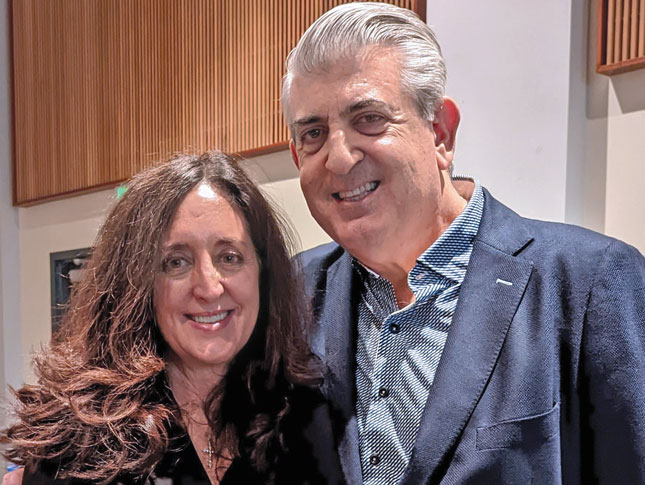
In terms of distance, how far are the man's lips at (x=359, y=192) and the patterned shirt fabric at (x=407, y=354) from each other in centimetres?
21

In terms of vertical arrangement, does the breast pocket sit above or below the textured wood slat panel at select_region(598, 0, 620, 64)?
below

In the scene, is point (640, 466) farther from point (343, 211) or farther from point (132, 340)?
point (132, 340)

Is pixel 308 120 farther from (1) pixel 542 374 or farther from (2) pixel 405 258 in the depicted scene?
(1) pixel 542 374

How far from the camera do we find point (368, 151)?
204 centimetres

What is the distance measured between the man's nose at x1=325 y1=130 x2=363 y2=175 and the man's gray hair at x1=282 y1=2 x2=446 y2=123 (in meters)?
0.17

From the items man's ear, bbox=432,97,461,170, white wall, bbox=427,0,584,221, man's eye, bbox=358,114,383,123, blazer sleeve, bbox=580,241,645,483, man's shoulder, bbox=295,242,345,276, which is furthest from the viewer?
white wall, bbox=427,0,584,221

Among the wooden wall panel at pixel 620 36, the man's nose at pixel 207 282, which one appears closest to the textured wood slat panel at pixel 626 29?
the wooden wall panel at pixel 620 36

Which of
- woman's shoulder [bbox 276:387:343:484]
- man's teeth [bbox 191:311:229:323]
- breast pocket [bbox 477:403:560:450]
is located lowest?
woman's shoulder [bbox 276:387:343:484]

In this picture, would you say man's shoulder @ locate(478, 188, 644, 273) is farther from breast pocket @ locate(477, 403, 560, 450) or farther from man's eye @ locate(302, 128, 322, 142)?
man's eye @ locate(302, 128, 322, 142)

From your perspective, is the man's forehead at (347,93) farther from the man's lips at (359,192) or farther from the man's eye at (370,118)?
the man's lips at (359,192)

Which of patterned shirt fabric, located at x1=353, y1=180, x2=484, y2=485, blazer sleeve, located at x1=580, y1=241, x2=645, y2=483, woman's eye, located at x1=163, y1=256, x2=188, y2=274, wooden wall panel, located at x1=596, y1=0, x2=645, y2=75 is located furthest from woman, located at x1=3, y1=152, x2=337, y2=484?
wooden wall panel, located at x1=596, y1=0, x2=645, y2=75

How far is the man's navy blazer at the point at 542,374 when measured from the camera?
1852 mm

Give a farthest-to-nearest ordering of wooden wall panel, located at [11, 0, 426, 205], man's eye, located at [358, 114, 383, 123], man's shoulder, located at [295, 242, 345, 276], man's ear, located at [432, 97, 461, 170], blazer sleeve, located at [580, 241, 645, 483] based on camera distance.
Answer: wooden wall panel, located at [11, 0, 426, 205], man's shoulder, located at [295, 242, 345, 276], man's ear, located at [432, 97, 461, 170], man's eye, located at [358, 114, 383, 123], blazer sleeve, located at [580, 241, 645, 483]

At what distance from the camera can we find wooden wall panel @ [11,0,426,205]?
13.6 ft
